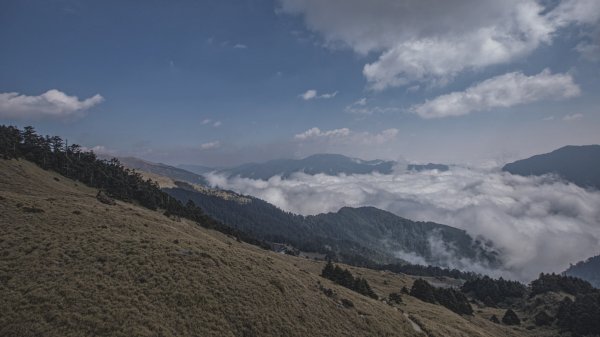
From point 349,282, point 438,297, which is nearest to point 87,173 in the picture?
point 349,282

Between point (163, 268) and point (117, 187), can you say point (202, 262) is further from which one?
point (117, 187)

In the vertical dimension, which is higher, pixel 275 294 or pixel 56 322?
pixel 56 322

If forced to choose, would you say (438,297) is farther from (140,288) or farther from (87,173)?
(87,173)

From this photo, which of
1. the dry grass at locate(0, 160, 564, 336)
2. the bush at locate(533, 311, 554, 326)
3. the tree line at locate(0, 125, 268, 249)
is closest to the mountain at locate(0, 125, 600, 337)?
the dry grass at locate(0, 160, 564, 336)

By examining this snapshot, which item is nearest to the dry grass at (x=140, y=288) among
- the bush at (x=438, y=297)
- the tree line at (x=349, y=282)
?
the tree line at (x=349, y=282)

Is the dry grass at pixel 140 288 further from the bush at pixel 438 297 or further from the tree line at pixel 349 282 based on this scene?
the bush at pixel 438 297

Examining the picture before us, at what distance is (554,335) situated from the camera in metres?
122

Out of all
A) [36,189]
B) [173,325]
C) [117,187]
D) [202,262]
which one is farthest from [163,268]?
[117,187]

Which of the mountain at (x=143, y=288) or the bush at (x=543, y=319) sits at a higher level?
the mountain at (x=143, y=288)

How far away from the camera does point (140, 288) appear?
126ft

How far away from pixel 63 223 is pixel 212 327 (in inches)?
1228

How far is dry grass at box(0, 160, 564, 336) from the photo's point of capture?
105 ft

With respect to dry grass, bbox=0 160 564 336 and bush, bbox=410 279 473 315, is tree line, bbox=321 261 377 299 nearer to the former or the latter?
dry grass, bbox=0 160 564 336

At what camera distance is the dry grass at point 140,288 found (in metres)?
32.0
